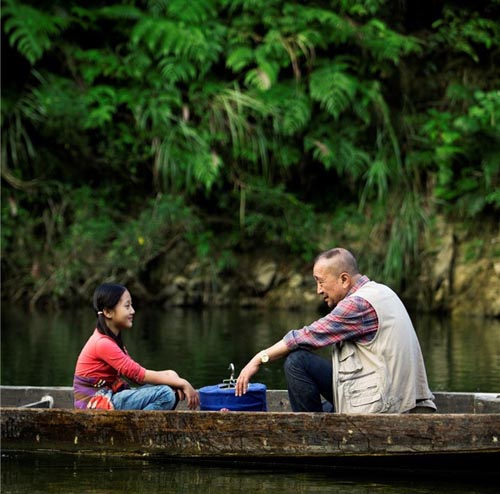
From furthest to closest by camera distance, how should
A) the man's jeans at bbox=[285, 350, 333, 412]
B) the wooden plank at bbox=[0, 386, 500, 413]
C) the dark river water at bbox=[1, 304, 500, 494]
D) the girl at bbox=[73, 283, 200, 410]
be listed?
1. the wooden plank at bbox=[0, 386, 500, 413]
2. the girl at bbox=[73, 283, 200, 410]
3. the man's jeans at bbox=[285, 350, 333, 412]
4. the dark river water at bbox=[1, 304, 500, 494]

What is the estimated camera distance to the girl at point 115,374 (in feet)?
20.3

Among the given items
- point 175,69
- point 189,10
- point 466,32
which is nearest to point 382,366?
point 175,69

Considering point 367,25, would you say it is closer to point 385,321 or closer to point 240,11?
point 240,11

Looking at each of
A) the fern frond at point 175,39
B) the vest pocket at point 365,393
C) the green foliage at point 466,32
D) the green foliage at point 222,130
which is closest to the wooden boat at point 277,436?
the vest pocket at point 365,393

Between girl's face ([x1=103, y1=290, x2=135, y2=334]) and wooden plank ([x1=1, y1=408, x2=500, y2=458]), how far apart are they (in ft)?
1.66

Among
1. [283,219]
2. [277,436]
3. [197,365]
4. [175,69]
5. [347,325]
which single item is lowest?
[277,436]

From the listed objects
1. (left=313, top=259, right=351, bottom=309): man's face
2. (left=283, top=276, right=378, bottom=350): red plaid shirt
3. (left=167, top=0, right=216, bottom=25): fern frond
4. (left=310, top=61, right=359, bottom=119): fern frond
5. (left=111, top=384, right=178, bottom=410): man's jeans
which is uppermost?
(left=167, top=0, right=216, bottom=25): fern frond

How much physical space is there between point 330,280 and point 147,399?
4.38ft

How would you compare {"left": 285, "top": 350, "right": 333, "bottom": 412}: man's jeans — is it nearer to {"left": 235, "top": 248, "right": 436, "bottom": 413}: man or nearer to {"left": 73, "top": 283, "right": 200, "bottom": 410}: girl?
{"left": 235, "top": 248, "right": 436, "bottom": 413}: man

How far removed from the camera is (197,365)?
10055 mm

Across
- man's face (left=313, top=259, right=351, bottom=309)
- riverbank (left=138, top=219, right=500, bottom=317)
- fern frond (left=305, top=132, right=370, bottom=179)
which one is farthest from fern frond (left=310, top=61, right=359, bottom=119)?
man's face (left=313, top=259, right=351, bottom=309)

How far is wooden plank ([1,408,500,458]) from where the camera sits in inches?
221

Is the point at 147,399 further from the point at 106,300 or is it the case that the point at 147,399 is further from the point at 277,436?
the point at 277,436

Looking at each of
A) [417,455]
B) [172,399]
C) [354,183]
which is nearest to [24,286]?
[354,183]
